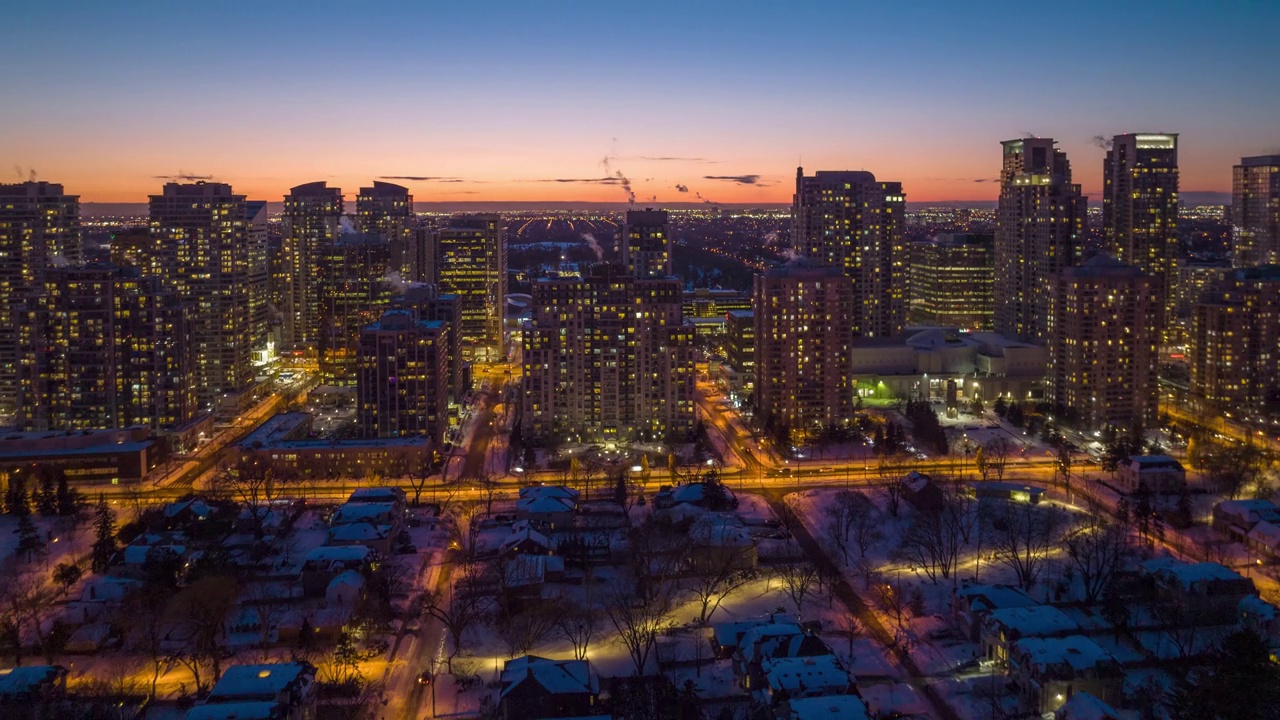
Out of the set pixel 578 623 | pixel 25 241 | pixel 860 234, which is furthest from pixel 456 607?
pixel 860 234

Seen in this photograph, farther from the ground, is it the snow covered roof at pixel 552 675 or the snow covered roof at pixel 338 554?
the snow covered roof at pixel 338 554

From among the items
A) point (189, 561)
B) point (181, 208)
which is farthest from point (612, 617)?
point (181, 208)

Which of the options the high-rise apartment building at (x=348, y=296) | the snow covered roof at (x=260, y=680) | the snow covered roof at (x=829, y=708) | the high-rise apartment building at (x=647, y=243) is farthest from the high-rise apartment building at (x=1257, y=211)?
the snow covered roof at (x=260, y=680)

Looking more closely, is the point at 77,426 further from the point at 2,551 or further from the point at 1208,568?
the point at 1208,568

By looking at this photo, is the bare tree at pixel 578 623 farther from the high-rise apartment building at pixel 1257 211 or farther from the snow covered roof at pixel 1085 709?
the high-rise apartment building at pixel 1257 211

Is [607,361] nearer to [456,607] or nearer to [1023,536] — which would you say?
[1023,536]

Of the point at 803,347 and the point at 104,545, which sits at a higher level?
the point at 803,347

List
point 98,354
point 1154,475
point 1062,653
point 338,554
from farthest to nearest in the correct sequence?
point 98,354 < point 1154,475 < point 338,554 < point 1062,653
